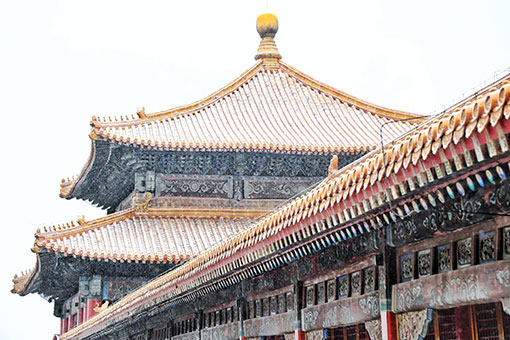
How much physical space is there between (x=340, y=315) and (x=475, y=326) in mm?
2289

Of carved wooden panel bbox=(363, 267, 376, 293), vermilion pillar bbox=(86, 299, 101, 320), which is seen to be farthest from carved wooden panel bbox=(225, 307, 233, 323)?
vermilion pillar bbox=(86, 299, 101, 320)

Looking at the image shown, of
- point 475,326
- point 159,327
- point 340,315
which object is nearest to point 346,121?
point 159,327

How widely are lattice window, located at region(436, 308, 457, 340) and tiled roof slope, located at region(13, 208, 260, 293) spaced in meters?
15.2

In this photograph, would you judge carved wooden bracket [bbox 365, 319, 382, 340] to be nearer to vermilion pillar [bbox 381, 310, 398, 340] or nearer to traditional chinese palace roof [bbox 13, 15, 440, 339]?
vermilion pillar [bbox 381, 310, 398, 340]

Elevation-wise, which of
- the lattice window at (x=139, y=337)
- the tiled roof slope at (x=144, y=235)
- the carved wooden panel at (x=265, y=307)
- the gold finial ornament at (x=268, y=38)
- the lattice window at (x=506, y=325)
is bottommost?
the lattice window at (x=506, y=325)

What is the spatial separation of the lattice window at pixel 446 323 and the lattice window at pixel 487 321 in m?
0.35

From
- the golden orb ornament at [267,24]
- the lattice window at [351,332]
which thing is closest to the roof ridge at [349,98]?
the golden orb ornament at [267,24]

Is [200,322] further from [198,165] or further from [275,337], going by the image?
[198,165]

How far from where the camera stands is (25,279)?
95.2 ft

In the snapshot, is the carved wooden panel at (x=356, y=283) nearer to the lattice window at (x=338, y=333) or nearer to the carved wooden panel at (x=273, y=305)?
the lattice window at (x=338, y=333)

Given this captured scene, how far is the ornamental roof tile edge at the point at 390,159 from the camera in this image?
5.95 m

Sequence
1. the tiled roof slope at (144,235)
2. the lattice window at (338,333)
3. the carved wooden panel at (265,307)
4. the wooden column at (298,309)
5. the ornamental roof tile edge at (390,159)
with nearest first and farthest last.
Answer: the ornamental roof tile edge at (390,159), the lattice window at (338,333), the wooden column at (298,309), the carved wooden panel at (265,307), the tiled roof slope at (144,235)

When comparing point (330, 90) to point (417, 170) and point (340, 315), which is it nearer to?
point (340, 315)

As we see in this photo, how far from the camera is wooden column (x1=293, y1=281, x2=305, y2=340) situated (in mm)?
11531
